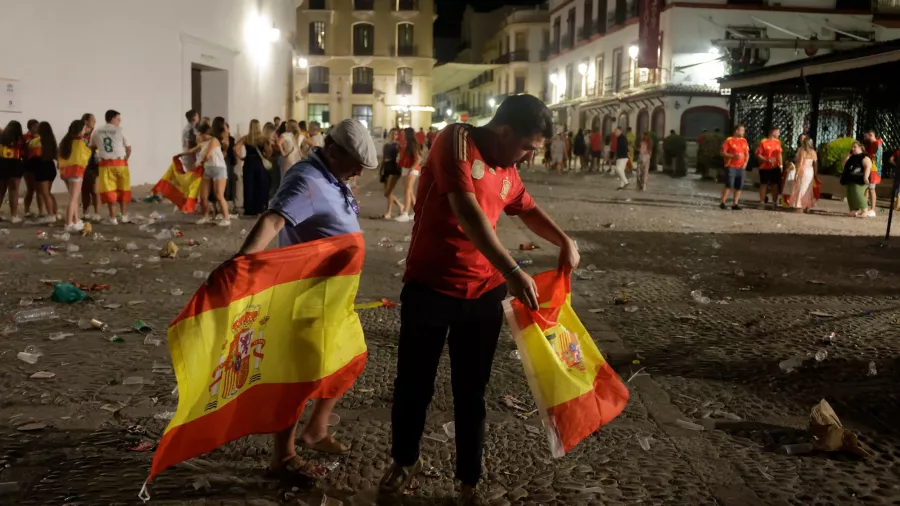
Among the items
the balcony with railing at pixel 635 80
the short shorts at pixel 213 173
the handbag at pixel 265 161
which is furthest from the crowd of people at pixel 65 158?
the balcony with railing at pixel 635 80

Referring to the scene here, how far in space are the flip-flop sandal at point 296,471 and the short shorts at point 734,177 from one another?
14639 mm

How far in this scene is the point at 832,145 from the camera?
20.2m

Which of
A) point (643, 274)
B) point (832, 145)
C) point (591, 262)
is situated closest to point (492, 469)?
point (643, 274)

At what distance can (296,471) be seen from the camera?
3.62 m

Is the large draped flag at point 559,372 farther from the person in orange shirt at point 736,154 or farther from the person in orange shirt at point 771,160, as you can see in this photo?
the person in orange shirt at point 771,160

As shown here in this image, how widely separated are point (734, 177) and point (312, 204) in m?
14.9

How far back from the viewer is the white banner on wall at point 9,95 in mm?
14547

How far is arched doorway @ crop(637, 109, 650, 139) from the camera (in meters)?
41.7

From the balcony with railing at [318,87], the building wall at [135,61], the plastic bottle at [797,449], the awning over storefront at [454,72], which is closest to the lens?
the plastic bottle at [797,449]

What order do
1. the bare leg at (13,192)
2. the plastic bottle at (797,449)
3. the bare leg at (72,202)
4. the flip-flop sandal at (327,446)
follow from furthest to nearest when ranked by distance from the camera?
the bare leg at (13,192) → the bare leg at (72,202) → the plastic bottle at (797,449) → the flip-flop sandal at (327,446)

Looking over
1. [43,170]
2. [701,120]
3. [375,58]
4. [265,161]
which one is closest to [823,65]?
[265,161]

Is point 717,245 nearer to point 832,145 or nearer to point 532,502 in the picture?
point 532,502

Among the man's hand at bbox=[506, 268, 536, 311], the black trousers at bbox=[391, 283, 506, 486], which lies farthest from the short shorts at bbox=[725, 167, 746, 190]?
the man's hand at bbox=[506, 268, 536, 311]

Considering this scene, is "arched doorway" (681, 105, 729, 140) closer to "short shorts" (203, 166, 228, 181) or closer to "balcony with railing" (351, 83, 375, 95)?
"balcony with railing" (351, 83, 375, 95)
